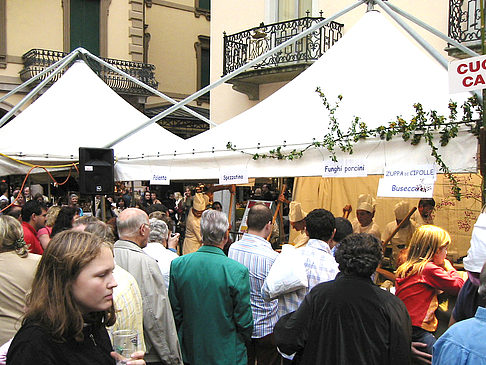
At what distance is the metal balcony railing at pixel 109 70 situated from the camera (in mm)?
19719

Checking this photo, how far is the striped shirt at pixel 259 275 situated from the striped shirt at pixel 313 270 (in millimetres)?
319

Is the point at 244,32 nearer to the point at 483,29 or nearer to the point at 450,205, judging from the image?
the point at 450,205

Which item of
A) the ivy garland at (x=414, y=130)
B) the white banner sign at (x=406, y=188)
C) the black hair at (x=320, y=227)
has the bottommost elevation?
the black hair at (x=320, y=227)

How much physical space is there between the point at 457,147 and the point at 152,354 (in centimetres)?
250

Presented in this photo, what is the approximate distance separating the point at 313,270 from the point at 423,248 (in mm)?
794

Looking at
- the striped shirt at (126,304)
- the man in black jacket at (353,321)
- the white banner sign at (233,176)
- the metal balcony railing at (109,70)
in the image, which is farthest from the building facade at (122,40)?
the man in black jacket at (353,321)

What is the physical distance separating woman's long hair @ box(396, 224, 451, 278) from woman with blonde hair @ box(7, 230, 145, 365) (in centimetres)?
197

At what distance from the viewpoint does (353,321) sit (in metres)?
2.67

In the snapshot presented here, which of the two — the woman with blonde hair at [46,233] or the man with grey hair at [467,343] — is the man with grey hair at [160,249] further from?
the man with grey hair at [467,343]

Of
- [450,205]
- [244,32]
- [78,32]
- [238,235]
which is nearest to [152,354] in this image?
[450,205]

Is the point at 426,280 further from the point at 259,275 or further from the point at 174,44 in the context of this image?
the point at 174,44

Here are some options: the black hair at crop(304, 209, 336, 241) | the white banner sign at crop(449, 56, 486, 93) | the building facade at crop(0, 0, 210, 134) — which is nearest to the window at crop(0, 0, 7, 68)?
the building facade at crop(0, 0, 210, 134)

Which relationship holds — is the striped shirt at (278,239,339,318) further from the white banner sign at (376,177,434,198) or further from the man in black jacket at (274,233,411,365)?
the man in black jacket at (274,233,411,365)

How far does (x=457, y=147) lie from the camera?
3619 millimetres
